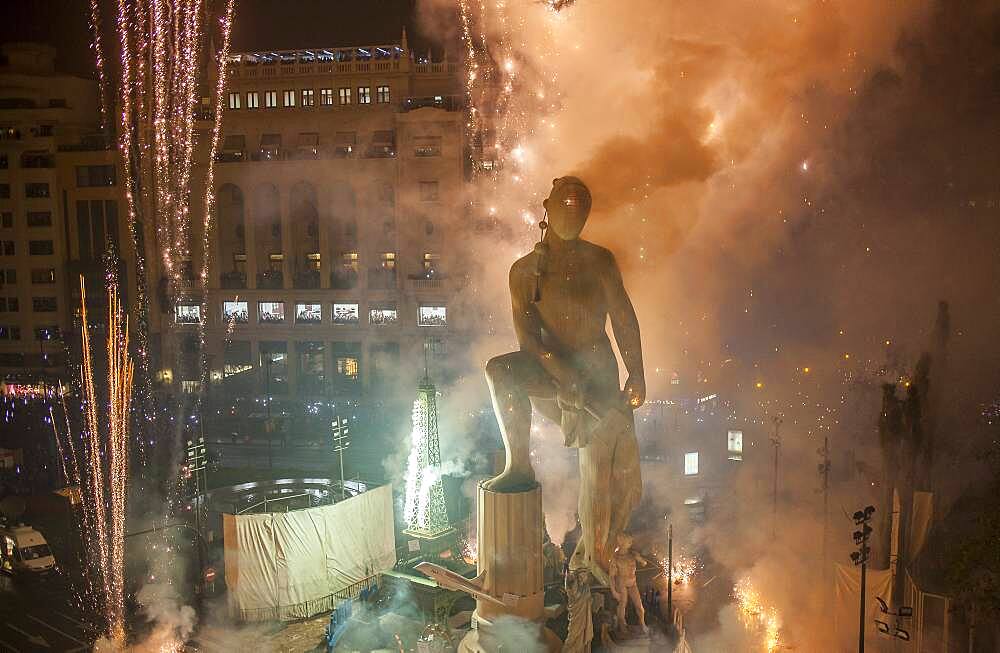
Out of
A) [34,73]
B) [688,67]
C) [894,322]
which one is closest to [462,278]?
[894,322]

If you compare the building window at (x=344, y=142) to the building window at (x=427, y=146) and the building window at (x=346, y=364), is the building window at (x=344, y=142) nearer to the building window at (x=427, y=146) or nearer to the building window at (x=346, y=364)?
the building window at (x=427, y=146)

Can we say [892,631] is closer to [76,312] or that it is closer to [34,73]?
[76,312]

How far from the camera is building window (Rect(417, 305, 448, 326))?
39.0 metres

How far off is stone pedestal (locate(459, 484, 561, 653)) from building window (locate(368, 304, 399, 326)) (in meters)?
32.3

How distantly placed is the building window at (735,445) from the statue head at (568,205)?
1757 centimetres

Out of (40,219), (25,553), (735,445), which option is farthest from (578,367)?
(40,219)

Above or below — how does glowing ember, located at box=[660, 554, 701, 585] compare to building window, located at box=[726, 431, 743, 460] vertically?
below

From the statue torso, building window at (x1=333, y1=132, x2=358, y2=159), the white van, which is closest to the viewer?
the statue torso

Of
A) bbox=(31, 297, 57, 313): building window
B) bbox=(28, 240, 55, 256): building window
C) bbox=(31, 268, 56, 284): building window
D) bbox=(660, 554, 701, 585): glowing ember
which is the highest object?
bbox=(28, 240, 55, 256): building window

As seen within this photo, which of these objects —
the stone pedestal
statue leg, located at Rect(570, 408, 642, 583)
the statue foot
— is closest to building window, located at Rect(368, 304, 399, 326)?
the statue foot

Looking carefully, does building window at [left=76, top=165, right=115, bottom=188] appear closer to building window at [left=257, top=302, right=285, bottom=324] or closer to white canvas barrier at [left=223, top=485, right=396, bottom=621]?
building window at [left=257, top=302, right=285, bottom=324]

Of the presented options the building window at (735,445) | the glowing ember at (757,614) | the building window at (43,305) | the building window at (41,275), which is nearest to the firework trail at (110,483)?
the building window at (43,305)

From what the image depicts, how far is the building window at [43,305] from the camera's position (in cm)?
4247

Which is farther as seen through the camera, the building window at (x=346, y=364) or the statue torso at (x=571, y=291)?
the building window at (x=346, y=364)
